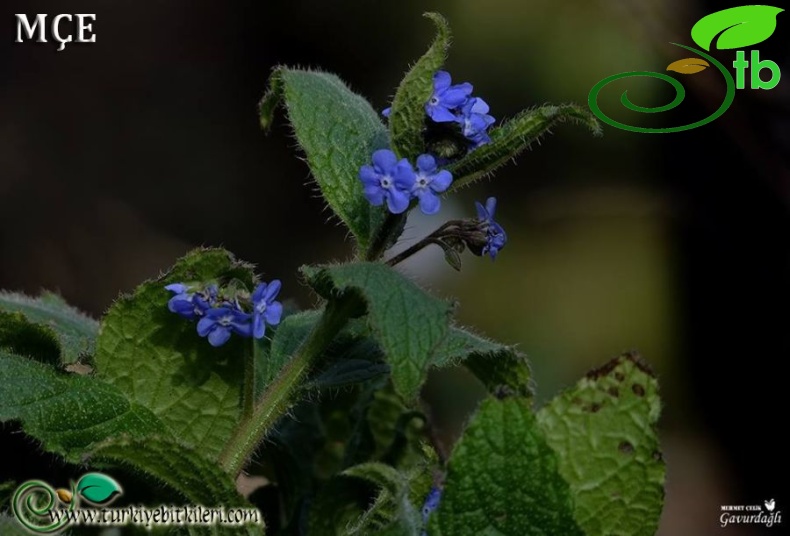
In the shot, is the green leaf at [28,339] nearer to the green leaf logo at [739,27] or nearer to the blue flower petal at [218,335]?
the blue flower petal at [218,335]

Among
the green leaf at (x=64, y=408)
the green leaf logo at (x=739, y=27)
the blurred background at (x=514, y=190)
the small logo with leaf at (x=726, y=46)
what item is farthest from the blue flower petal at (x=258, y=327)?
the blurred background at (x=514, y=190)

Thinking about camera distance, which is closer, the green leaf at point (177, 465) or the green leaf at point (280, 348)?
the green leaf at point (177, 465)

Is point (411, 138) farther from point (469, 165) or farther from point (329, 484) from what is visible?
point (329, 484)

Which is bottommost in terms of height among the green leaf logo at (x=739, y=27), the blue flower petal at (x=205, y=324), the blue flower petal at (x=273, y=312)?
the blue flower petal at (x=205, y=324)

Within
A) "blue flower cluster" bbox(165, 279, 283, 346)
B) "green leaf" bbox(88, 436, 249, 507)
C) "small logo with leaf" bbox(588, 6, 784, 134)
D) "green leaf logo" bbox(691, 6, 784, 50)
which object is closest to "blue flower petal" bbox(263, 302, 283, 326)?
"blue flower cluster" bbox(165, 279, 283, 346)

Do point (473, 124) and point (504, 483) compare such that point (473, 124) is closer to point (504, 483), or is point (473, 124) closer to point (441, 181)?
point (441, 181)

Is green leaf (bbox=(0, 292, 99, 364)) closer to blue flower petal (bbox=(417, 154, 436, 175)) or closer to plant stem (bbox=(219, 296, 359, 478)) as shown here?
plant stem (bbox=(219, 296, 359, 478))
